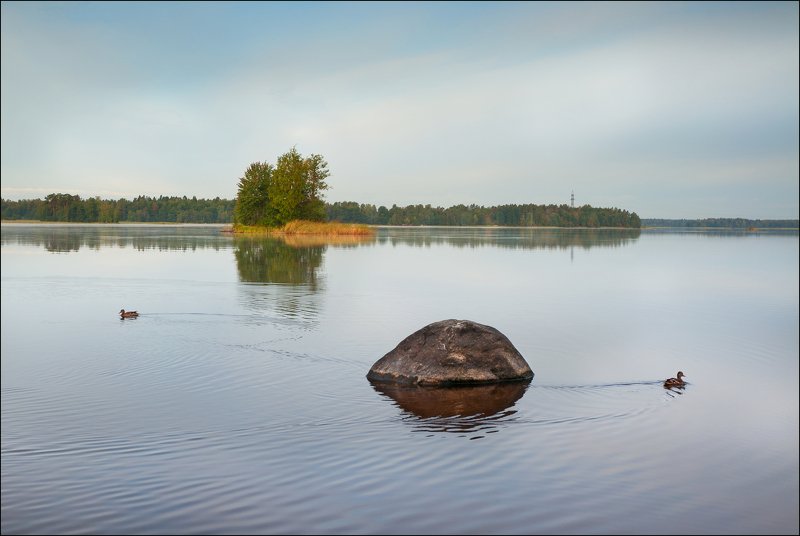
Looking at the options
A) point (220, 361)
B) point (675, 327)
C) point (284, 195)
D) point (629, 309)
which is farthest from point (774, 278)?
point (284, 195)

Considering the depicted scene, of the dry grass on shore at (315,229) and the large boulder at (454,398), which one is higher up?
the dry grass on shore at (315,229)

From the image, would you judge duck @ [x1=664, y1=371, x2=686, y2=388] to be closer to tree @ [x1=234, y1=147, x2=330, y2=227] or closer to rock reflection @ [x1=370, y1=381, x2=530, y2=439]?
rock reflection @ [x1=370, y1=381, x2=530, y2=439]

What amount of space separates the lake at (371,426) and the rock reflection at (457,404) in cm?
6

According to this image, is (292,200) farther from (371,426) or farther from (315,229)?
(371,426)

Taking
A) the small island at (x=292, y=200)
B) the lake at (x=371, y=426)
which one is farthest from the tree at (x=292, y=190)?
the lake at (x=371, y=426)

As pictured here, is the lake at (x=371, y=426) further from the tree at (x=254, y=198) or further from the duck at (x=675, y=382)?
the tree at (x=254, y=198)

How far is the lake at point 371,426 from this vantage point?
6.47m

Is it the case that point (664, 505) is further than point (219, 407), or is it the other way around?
point (219, 407)

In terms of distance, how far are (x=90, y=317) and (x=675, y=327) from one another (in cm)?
1707

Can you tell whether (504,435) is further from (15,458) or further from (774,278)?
(774,278)

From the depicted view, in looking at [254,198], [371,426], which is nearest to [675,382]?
[371,426]

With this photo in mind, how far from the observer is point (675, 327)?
19.8 meters

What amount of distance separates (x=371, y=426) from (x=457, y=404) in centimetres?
189

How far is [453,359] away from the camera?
1221cm
